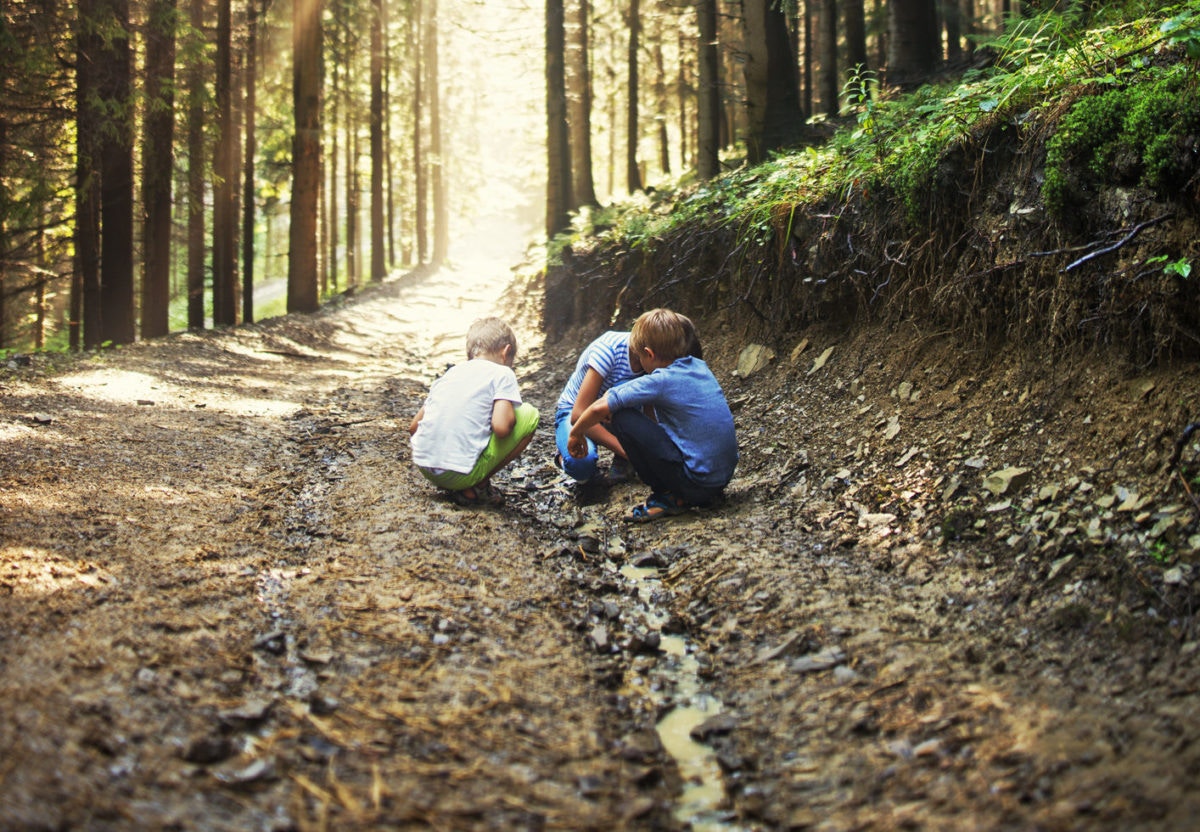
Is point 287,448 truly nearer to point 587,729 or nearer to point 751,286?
point 751,286

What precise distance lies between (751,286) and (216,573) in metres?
5.15

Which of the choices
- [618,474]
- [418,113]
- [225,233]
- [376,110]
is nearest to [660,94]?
[376,110]

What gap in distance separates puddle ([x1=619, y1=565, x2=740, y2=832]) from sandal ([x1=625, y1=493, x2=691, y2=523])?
1305 millimetres

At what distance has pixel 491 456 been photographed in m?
5.62

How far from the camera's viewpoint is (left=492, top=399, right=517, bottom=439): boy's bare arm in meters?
5.51

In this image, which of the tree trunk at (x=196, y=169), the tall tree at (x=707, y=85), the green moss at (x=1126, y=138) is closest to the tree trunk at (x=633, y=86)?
the tall tree at (x=707, y=85)

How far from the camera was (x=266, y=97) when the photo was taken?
21.8 m

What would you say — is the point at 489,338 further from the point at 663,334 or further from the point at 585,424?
the point at 663,334

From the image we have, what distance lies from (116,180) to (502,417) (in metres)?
10.4

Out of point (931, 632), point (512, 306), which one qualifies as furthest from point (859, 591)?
point (512, 306)

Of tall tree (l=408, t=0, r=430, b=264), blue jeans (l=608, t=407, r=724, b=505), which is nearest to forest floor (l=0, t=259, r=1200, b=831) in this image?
blue jeans (l=608, t=407, r=724, b=505)

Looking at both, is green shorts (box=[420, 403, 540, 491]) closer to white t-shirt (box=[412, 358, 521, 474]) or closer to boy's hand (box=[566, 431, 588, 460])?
white t-shirt (box=[412, 358, 521, 474])

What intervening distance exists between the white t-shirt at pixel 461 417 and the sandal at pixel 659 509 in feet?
3.76

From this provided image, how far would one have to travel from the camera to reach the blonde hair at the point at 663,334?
5320mm
